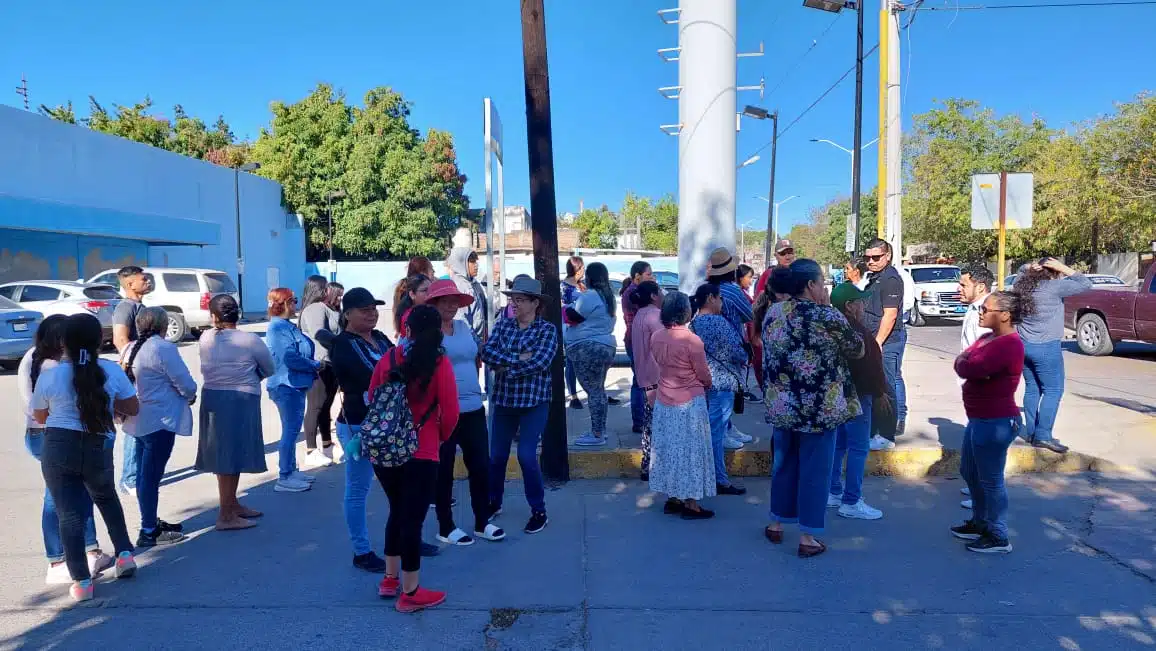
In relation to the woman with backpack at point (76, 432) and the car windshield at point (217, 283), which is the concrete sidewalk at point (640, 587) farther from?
the car windshield at point (217, 283)

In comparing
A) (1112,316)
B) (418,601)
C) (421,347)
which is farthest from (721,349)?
(1112,316)

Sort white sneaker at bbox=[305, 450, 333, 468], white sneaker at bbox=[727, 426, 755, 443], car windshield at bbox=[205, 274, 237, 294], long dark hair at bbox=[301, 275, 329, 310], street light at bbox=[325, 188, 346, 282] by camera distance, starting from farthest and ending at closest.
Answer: street light at bbox=[325, 188, 346, 282]
car windshield at bbox=[205, 274, 237, 294]
white sneaker at bbox=[727, 426, 755, 443]
white sneaker at bbox=[305, 450, 333, 468]
long dark hair at bbox=[301, 275, 329, 310]

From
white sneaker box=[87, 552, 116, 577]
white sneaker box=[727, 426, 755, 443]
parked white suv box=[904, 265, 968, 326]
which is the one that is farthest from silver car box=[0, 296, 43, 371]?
parked white suv box=[904, 265, 968, 326]

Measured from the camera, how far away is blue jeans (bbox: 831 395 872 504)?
5.37 m

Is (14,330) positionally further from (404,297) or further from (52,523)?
(404,297)

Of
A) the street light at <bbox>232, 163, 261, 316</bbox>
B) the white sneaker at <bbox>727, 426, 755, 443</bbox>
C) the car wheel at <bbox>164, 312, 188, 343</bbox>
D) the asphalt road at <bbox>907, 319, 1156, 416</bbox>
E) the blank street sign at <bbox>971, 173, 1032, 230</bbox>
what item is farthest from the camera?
the street light at <bbox>232, 163, 261, 316</bbox>

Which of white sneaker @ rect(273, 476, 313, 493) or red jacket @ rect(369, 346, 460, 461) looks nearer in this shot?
red jacket @ rect(369, 346, 460, 461)

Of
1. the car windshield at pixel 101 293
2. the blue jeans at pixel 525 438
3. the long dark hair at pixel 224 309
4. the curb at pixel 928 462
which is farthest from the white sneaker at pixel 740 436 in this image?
the car windshield at pixel 101 293

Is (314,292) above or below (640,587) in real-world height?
above

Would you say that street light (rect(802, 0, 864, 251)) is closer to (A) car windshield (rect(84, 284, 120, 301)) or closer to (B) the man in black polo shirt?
(B) the man in black polo shirt

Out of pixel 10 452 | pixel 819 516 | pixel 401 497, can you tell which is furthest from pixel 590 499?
pixel 10 452

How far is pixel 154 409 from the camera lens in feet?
16.9

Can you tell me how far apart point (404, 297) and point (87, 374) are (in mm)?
1930

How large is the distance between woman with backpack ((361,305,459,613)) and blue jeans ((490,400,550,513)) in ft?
3.79
